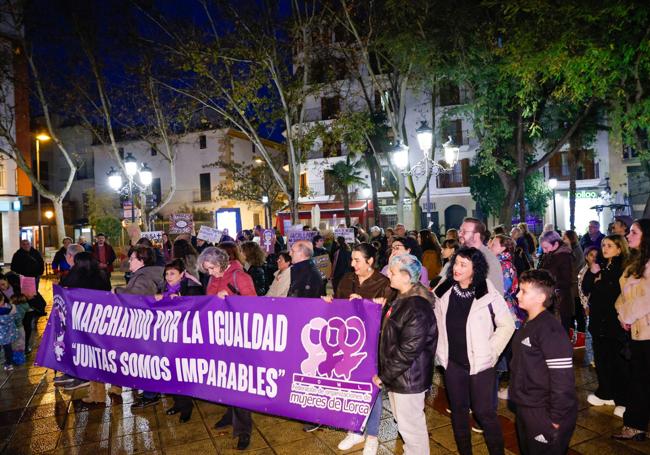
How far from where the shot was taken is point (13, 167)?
25094mm

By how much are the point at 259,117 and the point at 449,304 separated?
1265 cm

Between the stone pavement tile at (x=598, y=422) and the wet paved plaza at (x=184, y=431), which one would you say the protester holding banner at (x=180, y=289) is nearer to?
the wet paved plaza at (x=184, y=431)

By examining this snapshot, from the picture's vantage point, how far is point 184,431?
4.83m

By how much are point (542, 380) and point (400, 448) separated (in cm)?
178

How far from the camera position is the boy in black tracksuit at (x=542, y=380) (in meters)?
2.95

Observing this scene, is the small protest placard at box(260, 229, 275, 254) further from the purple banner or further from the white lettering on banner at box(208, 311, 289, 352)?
the white lettering on banner at box(208, 311, 289, 352)

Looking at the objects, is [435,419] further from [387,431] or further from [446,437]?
[387,431]

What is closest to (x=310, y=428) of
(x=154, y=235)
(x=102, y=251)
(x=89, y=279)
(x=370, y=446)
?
(x=370, y=446)

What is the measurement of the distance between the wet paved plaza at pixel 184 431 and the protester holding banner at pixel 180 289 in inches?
4.7

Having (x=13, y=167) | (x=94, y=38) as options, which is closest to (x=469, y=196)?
(x=94, y=38)

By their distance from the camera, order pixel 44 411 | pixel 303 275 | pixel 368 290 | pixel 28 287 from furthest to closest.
Result: pixel 28 287 < pixel 44 411 < pixel 303 275 < pixel 368 290

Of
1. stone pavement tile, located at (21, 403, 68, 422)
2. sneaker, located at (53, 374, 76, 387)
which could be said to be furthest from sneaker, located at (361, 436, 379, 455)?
sneaker, located at (53, 374, 76, 387)

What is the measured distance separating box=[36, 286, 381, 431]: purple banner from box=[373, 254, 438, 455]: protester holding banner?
1.14ft

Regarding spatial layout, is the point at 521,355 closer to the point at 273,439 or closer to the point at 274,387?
the point at 274,387
